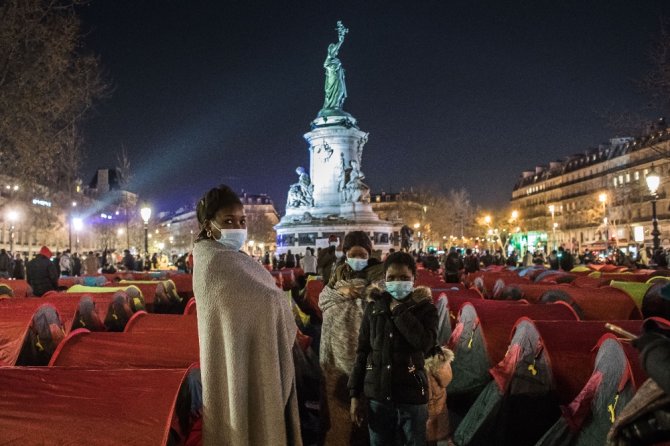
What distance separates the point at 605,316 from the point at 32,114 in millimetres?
19855

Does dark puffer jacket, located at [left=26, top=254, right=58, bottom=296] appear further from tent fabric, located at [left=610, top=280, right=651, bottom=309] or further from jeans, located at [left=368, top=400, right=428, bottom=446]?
jeans, located at [left=368, top=400, right=428, bottom=446]

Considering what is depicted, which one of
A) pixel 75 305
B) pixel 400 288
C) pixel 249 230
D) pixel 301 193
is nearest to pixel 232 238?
pixel 400 288

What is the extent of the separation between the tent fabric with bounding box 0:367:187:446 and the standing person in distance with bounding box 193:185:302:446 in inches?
14.2

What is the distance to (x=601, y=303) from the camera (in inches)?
354

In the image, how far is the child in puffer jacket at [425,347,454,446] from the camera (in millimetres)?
5395

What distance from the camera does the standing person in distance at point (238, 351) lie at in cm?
357

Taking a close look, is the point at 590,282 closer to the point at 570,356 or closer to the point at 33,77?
the point at 570,356

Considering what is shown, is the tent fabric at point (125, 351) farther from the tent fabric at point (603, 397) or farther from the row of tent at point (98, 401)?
the tent fabric at point (603, 397)

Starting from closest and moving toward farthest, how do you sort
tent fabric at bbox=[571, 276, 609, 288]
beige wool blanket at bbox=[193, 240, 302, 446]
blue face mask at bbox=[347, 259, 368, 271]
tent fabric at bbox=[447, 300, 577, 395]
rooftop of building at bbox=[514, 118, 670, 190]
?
beige wool blanket at bbox=[193, 240, 302, 446], blue face mask at bbox=[347, 259, 368, 271], tent fabric at bbox=[447, 300, 577, 395], tent fabric at bbox=[571, 276, 609, 288], rooftop of building at bbox=[514, 118, 670, 190]

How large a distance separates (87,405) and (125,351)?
1.79 meters

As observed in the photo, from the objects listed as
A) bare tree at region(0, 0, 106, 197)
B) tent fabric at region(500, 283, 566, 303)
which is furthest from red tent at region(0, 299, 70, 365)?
bare tree at region(0, 0, 106, 197)

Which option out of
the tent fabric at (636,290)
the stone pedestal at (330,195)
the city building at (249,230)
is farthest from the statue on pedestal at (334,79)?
the city building at (249,230)

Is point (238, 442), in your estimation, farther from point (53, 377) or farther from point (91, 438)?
point (53, 377)

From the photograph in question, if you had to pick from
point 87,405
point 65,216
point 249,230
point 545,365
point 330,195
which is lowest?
point 545,365
